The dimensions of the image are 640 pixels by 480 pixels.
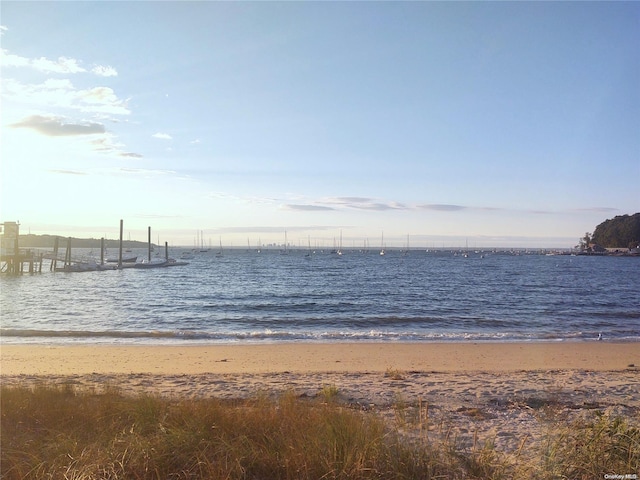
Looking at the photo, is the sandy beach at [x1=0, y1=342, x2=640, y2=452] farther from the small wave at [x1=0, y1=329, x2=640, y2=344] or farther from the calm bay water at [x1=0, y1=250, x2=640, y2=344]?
the calm bay water at [x1=0, y1=250, x2=640, y2=344]

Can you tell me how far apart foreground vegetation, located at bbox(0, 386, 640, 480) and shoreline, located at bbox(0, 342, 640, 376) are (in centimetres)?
710

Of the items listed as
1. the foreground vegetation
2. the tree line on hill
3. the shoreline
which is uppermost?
the tree line on hill

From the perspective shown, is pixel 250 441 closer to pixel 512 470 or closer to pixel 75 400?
pixel 512 470

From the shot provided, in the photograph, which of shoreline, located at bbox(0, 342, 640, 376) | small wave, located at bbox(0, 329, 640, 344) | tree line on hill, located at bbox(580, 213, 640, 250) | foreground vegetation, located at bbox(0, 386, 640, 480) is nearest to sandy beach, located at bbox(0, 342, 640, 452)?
shoreline, located at bbox(0, 342, 640, 376)

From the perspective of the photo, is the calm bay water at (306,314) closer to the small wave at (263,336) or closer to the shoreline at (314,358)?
the small wave at (263,336)

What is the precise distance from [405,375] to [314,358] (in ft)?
13.2

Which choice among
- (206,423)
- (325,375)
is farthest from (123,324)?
(206,423)

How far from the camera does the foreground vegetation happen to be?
4.48 m

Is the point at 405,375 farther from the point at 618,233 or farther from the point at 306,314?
the point at 618,233

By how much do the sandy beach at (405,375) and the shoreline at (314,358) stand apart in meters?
0.03

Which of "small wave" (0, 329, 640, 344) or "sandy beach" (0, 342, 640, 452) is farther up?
"sandy beach" (0, 342, 640, 452)

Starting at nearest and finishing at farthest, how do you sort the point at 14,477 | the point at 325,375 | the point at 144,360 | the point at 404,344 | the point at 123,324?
the point at 14,477 → the point at 325,375 → the point at 144,360 → the point at 404,344 → the point at 123,324

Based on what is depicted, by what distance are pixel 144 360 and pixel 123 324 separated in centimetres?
846

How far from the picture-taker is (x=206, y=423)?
5.58 metres
